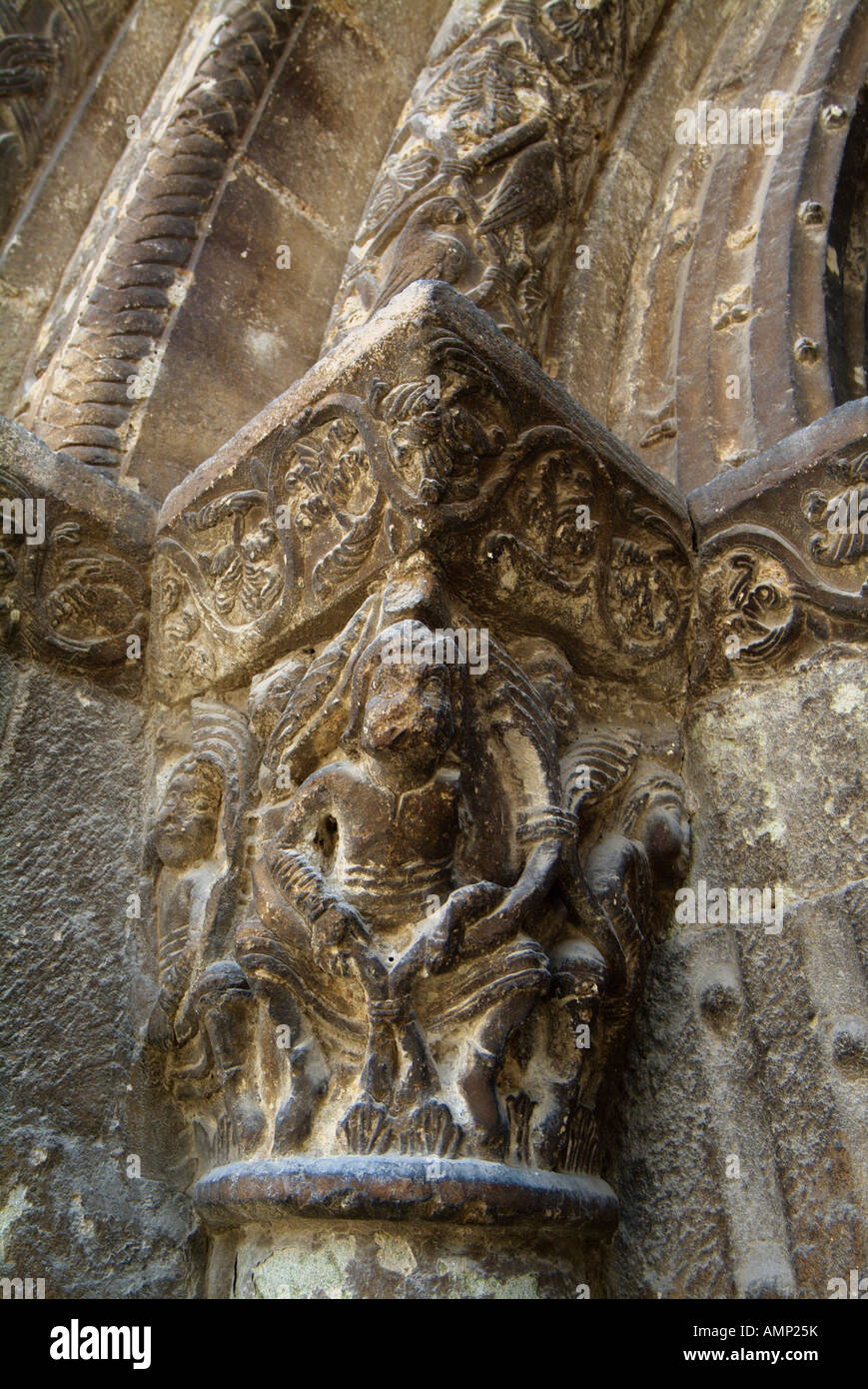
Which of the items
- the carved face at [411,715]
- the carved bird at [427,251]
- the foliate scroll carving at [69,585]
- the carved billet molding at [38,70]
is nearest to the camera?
the carved face at [411,715]

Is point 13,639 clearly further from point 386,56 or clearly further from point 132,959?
point 386,56

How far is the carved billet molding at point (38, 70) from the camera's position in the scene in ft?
7.68

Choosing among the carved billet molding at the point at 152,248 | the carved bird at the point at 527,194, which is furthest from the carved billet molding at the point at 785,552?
the carved billet molding at the point at 152,248

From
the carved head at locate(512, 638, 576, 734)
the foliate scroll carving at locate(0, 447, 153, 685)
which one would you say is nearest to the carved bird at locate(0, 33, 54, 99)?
the foliate scroll carving at locate(0, 447, 153, 685)

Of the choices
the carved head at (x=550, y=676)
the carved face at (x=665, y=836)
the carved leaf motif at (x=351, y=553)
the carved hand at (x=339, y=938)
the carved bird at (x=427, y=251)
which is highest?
the carved bird at (x=427, y=251)

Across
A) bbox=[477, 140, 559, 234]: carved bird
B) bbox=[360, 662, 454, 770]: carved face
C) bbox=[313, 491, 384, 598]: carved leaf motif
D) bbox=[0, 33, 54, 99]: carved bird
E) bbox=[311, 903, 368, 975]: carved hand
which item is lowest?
bbox=[311, 903, 368, 975]: carved hand

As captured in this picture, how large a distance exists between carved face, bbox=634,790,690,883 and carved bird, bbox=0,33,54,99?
2.04m

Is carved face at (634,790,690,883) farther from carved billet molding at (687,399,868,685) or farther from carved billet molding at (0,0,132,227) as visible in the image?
carved billet molding at (0,0,132,227)

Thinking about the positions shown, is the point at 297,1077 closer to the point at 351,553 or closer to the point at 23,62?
the point at 351,553

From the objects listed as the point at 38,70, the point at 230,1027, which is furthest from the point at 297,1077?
the point at 38,70

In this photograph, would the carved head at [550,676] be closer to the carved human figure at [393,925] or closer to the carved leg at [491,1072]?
the carved human figure at [393,925]

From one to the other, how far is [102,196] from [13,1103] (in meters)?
1.87

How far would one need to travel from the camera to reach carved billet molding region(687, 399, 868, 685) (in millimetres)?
1606

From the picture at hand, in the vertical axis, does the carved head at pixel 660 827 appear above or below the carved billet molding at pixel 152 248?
below
